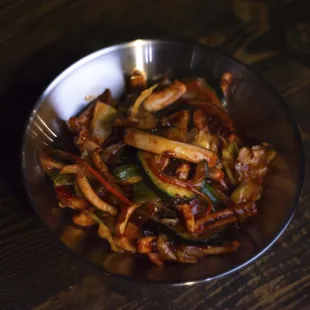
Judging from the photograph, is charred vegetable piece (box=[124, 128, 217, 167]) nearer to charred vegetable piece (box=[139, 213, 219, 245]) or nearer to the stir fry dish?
the stir fry dish

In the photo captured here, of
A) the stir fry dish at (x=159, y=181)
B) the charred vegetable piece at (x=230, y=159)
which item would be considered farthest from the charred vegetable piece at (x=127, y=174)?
the charred vegetable piece at (x=230, y=159)

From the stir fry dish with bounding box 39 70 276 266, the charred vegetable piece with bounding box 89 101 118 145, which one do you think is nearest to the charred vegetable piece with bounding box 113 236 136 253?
the stir fry dish with bounding box 39 70 276 266

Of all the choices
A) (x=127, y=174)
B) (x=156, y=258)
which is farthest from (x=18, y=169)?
(x=156, y=258)

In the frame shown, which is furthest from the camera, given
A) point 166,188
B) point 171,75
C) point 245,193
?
point 171,75

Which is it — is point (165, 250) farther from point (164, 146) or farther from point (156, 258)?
point (164, 146)

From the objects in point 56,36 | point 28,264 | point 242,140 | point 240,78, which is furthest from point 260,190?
point 56,36

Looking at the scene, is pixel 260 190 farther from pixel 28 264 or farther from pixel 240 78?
pixel 28 264

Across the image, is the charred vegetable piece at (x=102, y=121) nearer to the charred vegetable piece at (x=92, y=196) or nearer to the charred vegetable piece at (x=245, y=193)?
the charred vegetable piece at (x=92, y=196)
